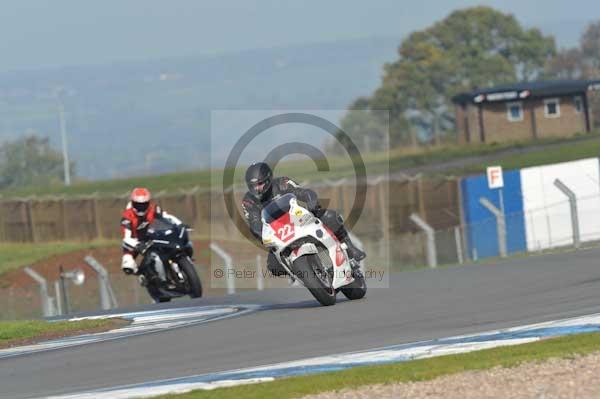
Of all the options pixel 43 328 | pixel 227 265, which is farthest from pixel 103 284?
pixel 43 328

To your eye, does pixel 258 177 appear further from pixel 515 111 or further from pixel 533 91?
pixel 515 111

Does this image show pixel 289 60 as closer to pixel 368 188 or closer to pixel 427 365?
pixel 368 188

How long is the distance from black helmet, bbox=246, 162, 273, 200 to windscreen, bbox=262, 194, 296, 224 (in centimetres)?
18

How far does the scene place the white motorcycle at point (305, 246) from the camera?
45.1 feet

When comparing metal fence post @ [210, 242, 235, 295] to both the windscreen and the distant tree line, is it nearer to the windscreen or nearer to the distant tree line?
the windscreen

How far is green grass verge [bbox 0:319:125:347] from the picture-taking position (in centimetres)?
1458

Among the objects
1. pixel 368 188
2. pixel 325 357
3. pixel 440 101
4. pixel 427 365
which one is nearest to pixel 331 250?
pixel 325 357

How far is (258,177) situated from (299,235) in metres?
0.79

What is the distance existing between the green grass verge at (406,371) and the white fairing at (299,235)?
4.34 metres

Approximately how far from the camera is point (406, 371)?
9148mm

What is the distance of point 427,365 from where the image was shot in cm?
932

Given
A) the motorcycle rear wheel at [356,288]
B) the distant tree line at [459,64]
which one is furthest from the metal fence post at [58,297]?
the distant tree line at [459,64]

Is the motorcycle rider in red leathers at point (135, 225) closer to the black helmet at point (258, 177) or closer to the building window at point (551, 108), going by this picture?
the black helmet at point (258, 177)

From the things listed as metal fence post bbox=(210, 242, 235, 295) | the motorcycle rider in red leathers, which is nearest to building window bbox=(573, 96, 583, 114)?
metal fence post bbox=(210, 242, 235, 295)
